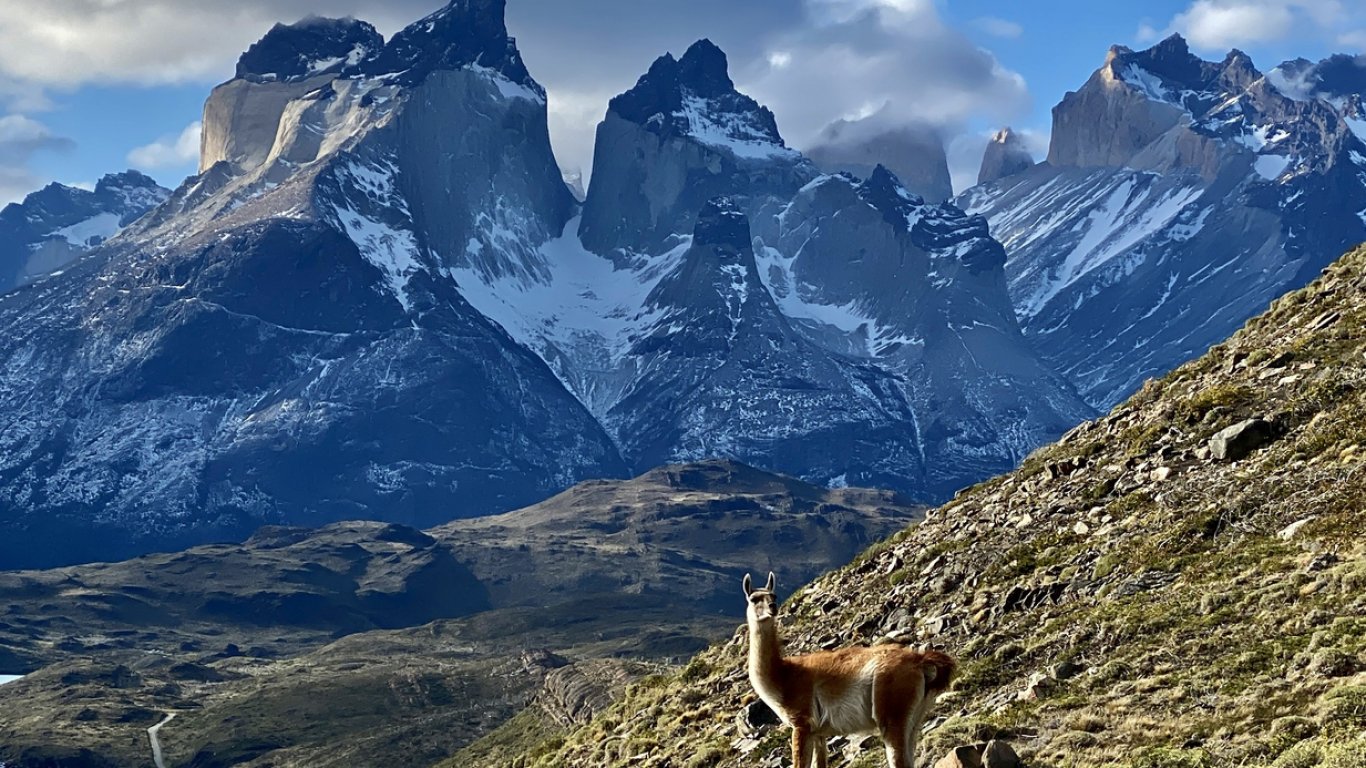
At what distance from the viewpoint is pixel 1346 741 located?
20.0 m

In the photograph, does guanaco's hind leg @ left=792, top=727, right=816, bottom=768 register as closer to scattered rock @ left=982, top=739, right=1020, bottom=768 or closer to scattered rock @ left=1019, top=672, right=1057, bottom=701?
scattered rock @ left=982, top=739, right=1020, bottom=768

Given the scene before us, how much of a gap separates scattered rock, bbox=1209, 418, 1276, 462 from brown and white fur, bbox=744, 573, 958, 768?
1572cm

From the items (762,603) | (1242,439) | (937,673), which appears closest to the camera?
(937,673)

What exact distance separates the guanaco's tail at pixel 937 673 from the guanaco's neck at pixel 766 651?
2.26 metres

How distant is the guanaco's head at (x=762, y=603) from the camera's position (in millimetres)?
22770

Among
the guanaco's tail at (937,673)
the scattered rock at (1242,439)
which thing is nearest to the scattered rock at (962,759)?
the guanaco's tail at (937,673)

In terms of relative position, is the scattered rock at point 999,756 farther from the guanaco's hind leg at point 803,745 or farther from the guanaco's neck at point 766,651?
the guanaco's neck at point 766,651

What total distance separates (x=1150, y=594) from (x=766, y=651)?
10234mm

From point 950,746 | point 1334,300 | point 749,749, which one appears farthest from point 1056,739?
point 1334,300

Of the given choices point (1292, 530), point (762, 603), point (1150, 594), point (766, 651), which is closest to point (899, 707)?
point (766, 651)

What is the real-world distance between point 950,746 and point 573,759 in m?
19.4

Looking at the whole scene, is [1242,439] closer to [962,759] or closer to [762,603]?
[962,759]

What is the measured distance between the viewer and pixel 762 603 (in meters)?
22.9

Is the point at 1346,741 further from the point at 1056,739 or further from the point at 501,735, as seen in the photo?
the point at 501,735
